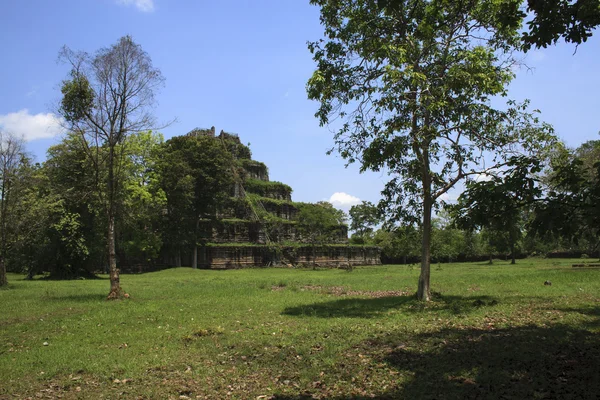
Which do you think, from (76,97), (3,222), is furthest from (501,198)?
(3,222)

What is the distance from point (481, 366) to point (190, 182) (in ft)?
145

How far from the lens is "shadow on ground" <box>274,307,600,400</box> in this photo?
6340 millimetres

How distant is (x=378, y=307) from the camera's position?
588 inches

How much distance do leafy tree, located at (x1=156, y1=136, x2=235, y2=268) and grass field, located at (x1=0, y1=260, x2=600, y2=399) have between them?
3446 centimetres

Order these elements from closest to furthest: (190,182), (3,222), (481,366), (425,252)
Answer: (481,366) < (425,252) < (3,222) < (190,182)

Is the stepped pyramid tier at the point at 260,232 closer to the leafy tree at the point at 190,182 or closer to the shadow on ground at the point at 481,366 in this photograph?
the leafy tree at the point at 190,182

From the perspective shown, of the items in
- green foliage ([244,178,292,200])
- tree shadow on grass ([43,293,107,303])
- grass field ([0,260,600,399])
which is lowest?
grass field ([0,260,600,399])

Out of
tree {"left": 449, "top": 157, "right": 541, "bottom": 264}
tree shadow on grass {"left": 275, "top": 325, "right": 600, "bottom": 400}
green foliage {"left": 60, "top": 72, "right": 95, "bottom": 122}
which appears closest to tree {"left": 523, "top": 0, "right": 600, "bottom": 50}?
tree {"left": 449, "top": 157, "right": 541, "bottom": 264}

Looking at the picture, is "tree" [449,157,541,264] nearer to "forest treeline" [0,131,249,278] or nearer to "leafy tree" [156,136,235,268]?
"forest treeline" [0,131,249,278]

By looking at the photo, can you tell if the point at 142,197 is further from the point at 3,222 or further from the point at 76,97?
the point at 76,97

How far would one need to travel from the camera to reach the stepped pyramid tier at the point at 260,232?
5541 cm

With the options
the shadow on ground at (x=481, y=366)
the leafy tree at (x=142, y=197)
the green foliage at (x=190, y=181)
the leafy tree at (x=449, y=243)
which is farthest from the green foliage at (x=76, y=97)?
the leafy tree at (x=449, y=243)

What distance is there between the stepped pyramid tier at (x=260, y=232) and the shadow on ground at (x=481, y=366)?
4666 cm

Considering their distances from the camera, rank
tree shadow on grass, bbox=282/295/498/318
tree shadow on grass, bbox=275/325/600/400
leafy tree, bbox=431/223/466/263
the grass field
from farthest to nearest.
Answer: leafy tree, bbox=431/223/466/263 → tree shadow on grass, bbox=282/295/498/318 → the grass field → tree shadow on grass, bbox=275/325/600/400
